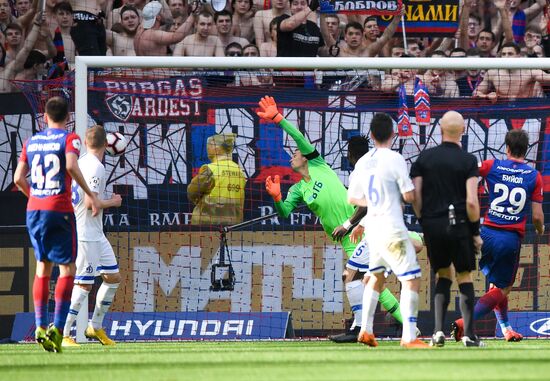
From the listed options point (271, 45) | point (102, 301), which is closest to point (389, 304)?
point (102, 301)

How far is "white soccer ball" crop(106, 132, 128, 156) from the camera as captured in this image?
506 inches

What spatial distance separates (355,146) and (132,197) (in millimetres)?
3312

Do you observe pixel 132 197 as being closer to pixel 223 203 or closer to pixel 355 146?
pixel 223 203

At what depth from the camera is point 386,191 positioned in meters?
9.91

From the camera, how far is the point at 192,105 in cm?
1430

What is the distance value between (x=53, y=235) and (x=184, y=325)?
428 cm

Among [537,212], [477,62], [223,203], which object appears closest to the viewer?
[537,212]

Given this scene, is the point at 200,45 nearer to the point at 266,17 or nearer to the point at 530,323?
the point at 266,17

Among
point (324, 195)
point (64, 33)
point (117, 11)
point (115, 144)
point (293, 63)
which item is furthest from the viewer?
point (117, 11)

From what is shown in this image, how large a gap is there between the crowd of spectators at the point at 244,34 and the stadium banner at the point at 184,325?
3.34 meters

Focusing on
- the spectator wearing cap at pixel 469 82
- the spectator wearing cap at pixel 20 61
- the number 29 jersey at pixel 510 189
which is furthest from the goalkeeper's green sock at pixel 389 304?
the spectator wearing cap at pixel 20 61

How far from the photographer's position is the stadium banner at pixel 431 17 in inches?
627

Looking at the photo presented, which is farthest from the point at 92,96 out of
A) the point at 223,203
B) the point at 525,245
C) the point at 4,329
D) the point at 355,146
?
the point at 525,245

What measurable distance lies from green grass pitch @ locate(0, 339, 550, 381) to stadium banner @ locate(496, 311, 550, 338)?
11.4ft
